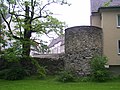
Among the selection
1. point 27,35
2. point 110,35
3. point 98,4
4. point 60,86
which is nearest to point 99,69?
point 110,35

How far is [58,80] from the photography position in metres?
28.4

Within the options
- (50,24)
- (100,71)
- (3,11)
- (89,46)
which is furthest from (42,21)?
(100,71)

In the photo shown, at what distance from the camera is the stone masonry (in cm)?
3083

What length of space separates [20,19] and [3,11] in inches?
84.4

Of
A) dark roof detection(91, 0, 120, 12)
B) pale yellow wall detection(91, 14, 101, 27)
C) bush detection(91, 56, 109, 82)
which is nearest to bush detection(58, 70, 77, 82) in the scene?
bush detection(91, 56, 109, 82)

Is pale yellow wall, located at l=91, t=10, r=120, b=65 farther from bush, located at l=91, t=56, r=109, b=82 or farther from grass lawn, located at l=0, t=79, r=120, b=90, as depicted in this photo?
grass lawn, located at l=0, t=79, r=120, b=90

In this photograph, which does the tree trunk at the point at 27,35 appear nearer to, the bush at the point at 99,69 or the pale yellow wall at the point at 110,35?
the bush at the point at 99,69

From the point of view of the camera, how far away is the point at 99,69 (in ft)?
93.5

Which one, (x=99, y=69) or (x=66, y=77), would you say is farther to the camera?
(x=99, y=69)

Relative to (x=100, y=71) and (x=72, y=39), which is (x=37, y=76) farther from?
(x=100, y=71)

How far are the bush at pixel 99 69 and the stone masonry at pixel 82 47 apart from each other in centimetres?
143

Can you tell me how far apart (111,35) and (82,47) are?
4.07m

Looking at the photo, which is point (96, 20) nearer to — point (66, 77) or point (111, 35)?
point (111, 35)

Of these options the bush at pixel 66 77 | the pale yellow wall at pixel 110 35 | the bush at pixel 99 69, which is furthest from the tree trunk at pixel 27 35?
the pale yellow wall at pixel 110 35
